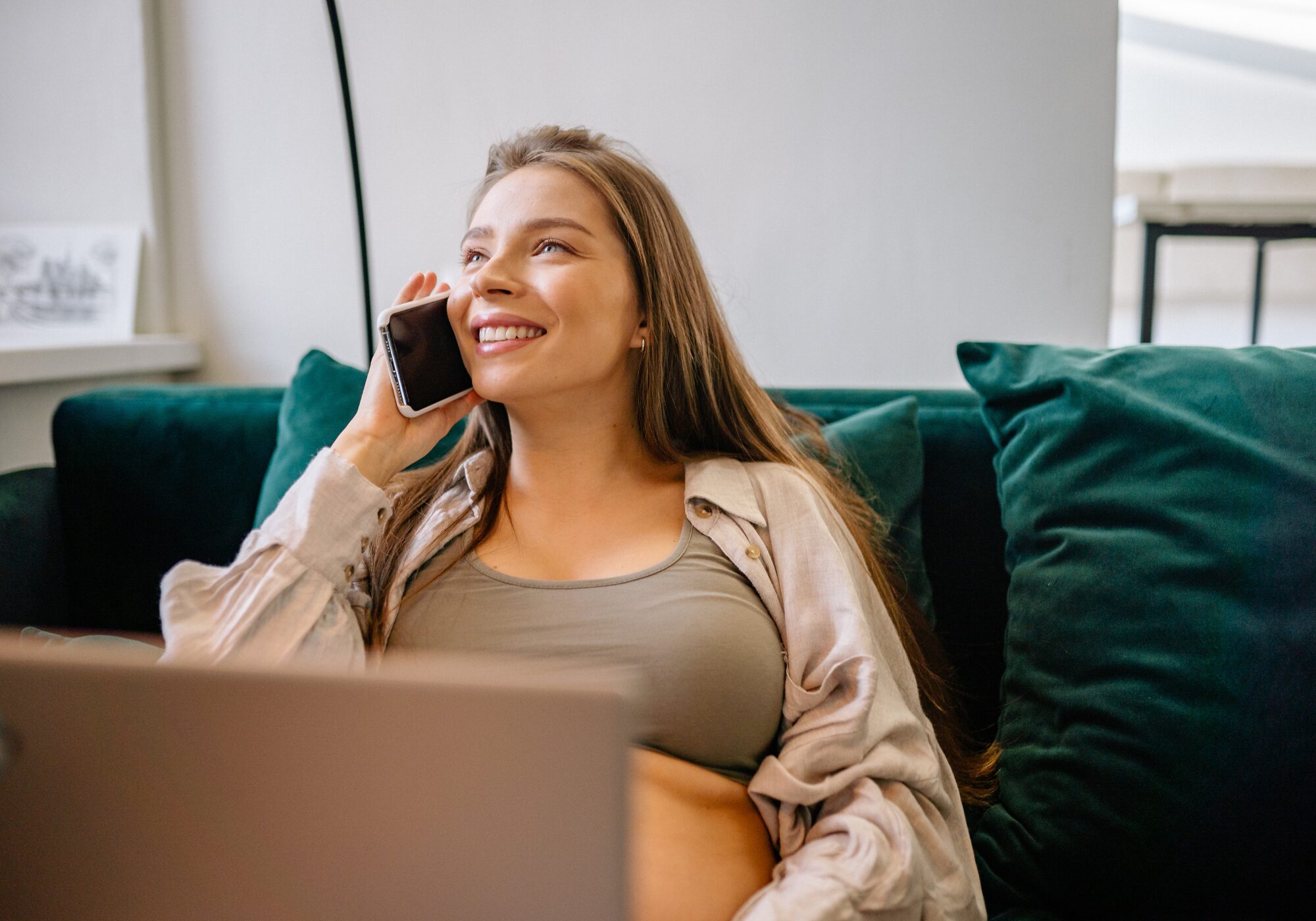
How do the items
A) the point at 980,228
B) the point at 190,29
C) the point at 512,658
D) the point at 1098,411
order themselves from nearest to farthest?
the point at 512,658
the point at 1098,411
the point at 980,228
the point at 190,29

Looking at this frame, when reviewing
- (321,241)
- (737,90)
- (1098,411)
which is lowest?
(1098,411)

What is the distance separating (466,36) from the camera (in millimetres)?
2084

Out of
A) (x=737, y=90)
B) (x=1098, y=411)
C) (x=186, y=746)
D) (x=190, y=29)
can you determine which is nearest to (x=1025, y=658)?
(x=1098, y=411)

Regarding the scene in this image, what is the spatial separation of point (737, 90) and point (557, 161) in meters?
1.03

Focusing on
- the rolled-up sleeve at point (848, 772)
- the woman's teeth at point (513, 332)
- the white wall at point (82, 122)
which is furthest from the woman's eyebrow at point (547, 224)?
the white wall at point (82, 122)

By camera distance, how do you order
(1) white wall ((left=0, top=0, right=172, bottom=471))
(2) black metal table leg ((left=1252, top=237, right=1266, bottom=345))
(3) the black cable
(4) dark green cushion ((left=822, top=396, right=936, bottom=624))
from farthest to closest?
(2) black metal table leg ((left=1252, top=237, right=1266, bottom=345)), (1) white wall ((left=0, top=0, right=172, bottom=471)), (3) the black cable, (4) dark green cushion ((left=822, top=396, right=936, bottom=624))

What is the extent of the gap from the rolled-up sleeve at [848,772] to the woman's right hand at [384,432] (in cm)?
41

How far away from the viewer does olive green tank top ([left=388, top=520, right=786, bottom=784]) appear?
0.91 metres

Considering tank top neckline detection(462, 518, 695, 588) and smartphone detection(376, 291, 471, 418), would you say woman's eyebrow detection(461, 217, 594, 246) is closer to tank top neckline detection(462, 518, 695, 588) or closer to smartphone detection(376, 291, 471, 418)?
smartphone detection(376, 291, 471, 418)

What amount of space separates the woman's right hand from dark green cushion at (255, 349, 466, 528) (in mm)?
214

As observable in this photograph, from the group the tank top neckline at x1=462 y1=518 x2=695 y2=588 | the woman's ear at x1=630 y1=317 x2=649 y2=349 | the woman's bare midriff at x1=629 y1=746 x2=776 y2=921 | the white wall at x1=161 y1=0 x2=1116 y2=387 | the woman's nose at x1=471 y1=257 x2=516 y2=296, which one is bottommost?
the woman's bare midriff at x1=629 y1=746 x2=776 y2=921

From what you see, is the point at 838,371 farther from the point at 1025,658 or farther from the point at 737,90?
the point at 1025,658

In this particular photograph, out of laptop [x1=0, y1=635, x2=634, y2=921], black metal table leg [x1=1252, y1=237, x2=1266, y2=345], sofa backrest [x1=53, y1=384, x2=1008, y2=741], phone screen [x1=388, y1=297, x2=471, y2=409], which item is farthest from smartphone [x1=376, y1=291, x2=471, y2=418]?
black metal table leg [x1=1252, y1=237, x2=1266, y2=345]

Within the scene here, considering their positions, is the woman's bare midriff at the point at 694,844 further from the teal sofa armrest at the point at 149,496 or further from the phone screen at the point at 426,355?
the teal sofa armrest at the point at 149,496
